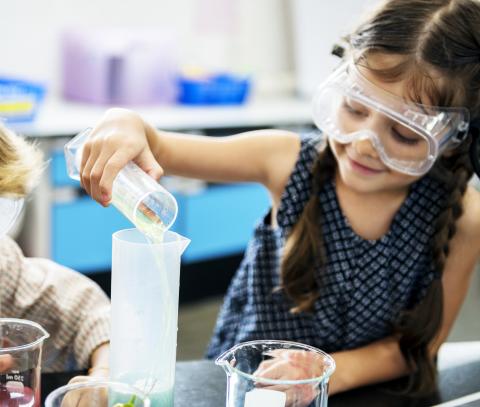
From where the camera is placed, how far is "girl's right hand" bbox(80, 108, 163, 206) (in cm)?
99

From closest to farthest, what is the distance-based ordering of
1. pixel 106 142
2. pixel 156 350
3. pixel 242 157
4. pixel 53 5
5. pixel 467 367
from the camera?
1. pixel 156 350
2. pixel 106 142
3. pixel 467 367
4. pixel 242 157
5. pixel 53 5

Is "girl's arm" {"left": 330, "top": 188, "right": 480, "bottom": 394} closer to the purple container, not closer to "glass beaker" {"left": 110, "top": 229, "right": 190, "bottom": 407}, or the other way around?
"glass beaker" {"left": 110, "top": 229, "right": 190, "bottom": 407}

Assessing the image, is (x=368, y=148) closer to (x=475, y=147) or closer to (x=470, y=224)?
(x=475, y=147)

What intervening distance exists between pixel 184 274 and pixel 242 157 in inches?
77.5

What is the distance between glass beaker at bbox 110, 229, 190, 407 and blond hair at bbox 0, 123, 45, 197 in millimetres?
251

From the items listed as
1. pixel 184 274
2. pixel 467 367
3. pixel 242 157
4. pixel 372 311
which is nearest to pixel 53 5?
pixel 184 274

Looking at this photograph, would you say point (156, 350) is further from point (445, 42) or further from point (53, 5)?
point (53, 5)

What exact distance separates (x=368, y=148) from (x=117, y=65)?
2.09 meters

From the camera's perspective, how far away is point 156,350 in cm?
85

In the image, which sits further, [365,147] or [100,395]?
[365,147]

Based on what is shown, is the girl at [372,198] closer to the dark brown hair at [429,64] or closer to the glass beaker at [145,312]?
the dark brown hair at [429,64]

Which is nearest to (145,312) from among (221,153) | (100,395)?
(100,395)

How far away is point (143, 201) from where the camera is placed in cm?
90

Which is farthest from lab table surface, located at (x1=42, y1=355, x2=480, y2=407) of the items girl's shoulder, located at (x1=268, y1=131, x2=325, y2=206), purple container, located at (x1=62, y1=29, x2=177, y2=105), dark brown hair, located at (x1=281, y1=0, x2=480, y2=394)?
purple container, located at (x1=62, y1=29, x2=177, y2=105)
